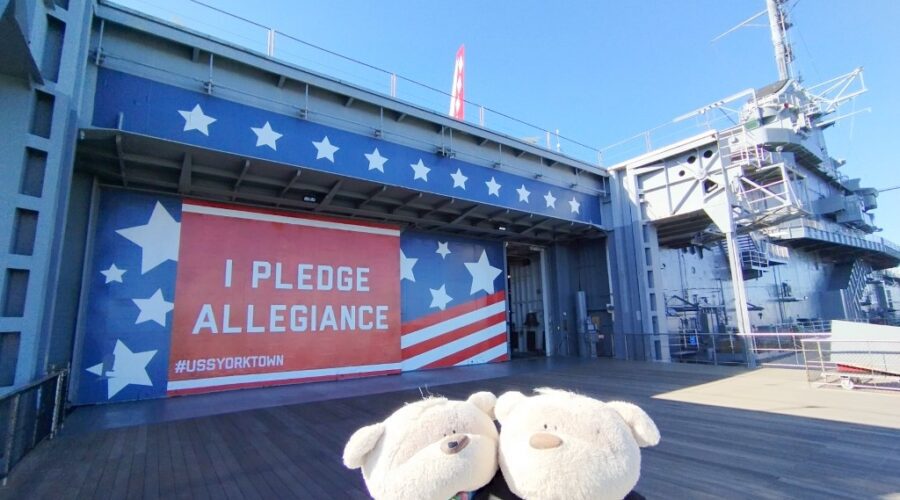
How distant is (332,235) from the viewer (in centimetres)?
992

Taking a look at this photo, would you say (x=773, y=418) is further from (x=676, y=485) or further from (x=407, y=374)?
(x=407, y=374)

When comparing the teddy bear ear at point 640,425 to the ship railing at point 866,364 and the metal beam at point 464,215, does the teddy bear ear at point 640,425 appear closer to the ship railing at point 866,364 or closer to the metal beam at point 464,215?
the ship railing at point 866,364

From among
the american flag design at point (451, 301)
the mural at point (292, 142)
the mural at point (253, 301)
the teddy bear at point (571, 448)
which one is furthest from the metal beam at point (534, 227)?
the teddy bear at point (571, 448)

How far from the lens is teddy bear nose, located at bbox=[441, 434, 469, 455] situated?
1349mm

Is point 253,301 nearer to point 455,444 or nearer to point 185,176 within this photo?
point 185,176

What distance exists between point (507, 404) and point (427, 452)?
54 centimetres

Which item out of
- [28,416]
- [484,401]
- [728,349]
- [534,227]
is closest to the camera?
[484,401]

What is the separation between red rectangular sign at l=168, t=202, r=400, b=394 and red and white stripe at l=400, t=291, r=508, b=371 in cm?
61

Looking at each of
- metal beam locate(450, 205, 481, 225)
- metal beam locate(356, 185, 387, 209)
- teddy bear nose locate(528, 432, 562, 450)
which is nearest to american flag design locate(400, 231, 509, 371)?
metal beam locate(450, 205, 481, 225)

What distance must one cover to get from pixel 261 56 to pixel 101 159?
3395mm

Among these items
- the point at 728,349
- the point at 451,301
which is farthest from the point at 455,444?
the point at 728,349

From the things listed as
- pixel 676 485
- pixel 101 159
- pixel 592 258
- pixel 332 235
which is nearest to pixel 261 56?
pixel 101 159

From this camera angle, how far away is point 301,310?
30.1ft

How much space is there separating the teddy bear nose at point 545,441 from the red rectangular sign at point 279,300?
8557 millimetres
